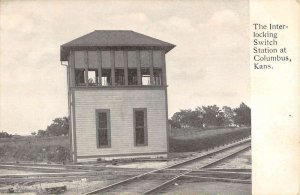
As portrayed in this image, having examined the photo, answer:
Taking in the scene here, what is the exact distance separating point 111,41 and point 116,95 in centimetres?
66

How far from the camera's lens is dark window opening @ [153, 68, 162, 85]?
5176 millimetres

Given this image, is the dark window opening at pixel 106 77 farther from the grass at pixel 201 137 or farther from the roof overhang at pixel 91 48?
the grass at pixel 201 137

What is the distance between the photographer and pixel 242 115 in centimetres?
524

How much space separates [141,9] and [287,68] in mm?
1949

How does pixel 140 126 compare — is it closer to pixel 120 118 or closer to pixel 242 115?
pixel 120 118

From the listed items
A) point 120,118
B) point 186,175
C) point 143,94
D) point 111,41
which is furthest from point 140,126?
point 111,41

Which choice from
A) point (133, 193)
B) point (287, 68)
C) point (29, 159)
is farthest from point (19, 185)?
point (287, 68)

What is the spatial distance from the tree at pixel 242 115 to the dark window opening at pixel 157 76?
1.02 meters

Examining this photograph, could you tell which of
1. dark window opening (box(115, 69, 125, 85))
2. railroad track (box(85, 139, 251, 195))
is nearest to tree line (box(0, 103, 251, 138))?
railroad track (box(85, 139, 251, 195))

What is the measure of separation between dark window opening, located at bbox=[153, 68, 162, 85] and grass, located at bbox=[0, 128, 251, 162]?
62 centimetres

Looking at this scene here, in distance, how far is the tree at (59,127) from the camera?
16.8 ft

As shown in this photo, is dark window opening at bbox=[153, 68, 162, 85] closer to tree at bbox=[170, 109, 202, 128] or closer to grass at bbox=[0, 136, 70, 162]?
tree at bbox=[170, 109, 202, 128]

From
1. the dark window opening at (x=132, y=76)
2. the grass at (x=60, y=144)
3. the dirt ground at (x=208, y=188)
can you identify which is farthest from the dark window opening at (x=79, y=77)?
the dirt ground at (x=208, y=188)

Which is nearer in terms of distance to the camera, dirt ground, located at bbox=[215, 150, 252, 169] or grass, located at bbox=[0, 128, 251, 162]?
grass, located at bbox=[0, 128, 251, 162]
